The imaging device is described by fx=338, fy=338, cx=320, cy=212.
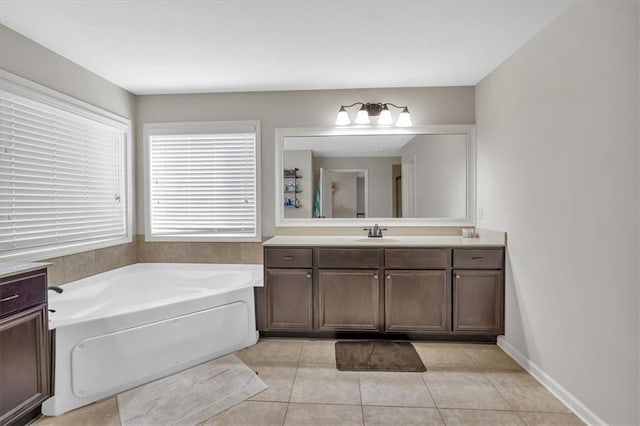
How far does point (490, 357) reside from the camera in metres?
2.65

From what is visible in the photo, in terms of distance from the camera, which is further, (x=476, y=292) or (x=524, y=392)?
(x=476, y=292)

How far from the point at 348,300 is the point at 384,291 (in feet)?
1.03

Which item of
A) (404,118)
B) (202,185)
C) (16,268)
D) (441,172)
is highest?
(404,118)

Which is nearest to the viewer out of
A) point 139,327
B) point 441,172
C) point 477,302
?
point 139,327

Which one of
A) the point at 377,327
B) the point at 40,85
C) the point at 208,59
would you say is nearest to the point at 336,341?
the point at 377,327

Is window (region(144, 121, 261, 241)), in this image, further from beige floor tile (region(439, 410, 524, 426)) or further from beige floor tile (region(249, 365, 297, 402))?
beige floor tile (region(439, 410, 524, 426))

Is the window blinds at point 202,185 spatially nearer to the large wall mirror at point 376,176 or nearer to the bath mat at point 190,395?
the large wall mirror at point 376,176

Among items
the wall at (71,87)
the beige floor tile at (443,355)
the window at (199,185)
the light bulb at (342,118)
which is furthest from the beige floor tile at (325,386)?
the light bulb at (342,118)

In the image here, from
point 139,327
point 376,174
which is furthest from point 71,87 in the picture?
point 376,174

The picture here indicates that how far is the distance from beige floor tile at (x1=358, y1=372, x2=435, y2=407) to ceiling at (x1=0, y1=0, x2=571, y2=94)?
234 cm

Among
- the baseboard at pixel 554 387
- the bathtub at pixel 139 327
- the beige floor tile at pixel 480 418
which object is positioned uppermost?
Answer: the bathtub at pixel 139 327

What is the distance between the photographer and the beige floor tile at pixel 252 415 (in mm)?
1863

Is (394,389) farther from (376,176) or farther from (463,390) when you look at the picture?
(376,176)

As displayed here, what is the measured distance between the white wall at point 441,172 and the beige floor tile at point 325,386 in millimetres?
1802
